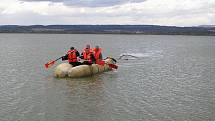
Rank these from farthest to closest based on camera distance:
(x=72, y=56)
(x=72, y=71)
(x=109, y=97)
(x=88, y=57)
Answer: (x=88, y=57) < (x=72, y=56) < (x=72, y=71) < (x=109, y=97)

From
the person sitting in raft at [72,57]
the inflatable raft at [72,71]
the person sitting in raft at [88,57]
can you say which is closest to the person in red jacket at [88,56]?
the person sitting in raft at [88,57]

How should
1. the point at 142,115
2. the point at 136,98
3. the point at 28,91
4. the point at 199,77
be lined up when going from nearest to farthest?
the point at 142,115 → the point at 136,98 → the point at 28,91 → the point at 199,77

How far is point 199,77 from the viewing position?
24.5 metres

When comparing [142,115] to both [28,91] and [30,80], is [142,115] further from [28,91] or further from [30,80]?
[30,80]

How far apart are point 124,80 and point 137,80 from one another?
0.74 m

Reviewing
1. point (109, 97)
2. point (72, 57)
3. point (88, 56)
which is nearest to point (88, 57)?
point (88, 56)

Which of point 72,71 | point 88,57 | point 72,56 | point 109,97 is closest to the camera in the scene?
point 109,97

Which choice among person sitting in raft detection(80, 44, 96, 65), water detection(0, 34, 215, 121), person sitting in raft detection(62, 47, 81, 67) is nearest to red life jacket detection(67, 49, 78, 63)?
person sitting in raft detection(62, 47, 81, 67)

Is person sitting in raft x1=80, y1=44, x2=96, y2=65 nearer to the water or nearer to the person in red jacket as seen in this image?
the person in red jacket

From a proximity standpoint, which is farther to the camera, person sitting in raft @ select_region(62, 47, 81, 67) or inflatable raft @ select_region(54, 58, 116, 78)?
person sitting in raft @ select_region(62, 47, 81, 67)

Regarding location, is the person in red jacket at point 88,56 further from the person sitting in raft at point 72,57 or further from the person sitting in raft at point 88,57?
the person sitting in raft at point 72,57

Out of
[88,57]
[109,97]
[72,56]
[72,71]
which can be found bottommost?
[109,97]

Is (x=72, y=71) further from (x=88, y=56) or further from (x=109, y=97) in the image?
(x=109, y=97)

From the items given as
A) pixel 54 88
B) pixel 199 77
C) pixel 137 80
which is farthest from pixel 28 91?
pixel 199 77
